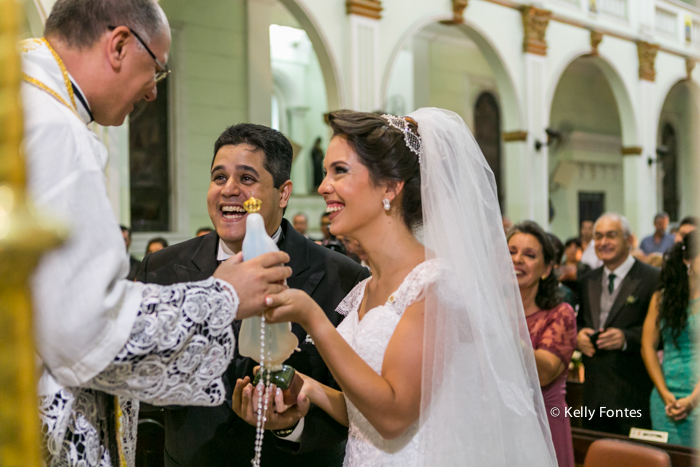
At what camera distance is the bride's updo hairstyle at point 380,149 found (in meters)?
2.36

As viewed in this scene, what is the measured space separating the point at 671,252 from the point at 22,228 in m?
4.80

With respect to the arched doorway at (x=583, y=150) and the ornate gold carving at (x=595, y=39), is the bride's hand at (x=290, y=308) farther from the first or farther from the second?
the arched doorway at (x=583, y=150)

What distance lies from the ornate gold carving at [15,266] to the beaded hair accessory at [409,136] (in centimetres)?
188

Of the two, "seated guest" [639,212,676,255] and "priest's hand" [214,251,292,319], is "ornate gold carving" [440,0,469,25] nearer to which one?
"seated guest" [639,212,676,255]

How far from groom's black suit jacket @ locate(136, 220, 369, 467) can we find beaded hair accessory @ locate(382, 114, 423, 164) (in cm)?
69

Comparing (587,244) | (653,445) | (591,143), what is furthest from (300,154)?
(653,445)

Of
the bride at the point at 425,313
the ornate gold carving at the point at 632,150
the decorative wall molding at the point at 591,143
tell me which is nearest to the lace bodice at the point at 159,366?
the bride at the point at 425,313

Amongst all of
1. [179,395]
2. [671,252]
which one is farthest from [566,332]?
[179,395]

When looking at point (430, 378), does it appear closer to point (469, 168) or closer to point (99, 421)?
point (469, 168)

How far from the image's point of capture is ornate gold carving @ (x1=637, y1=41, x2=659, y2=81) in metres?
15.5

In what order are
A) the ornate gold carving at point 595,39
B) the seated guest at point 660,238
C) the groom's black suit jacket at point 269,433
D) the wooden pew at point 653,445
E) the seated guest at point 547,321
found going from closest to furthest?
the groom's black suit jacket at point 269,433 → the wooden pew at point 653,445 → the seated guest at point 547,321 → the seated guest at point 660,238 → the ornate gold carving at point 595,39

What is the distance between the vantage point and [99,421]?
5.62 ft

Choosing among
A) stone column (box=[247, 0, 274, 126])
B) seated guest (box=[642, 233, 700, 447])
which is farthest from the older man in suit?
stone column (box=[247, 0, 274, 126])

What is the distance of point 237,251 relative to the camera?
2820mm
